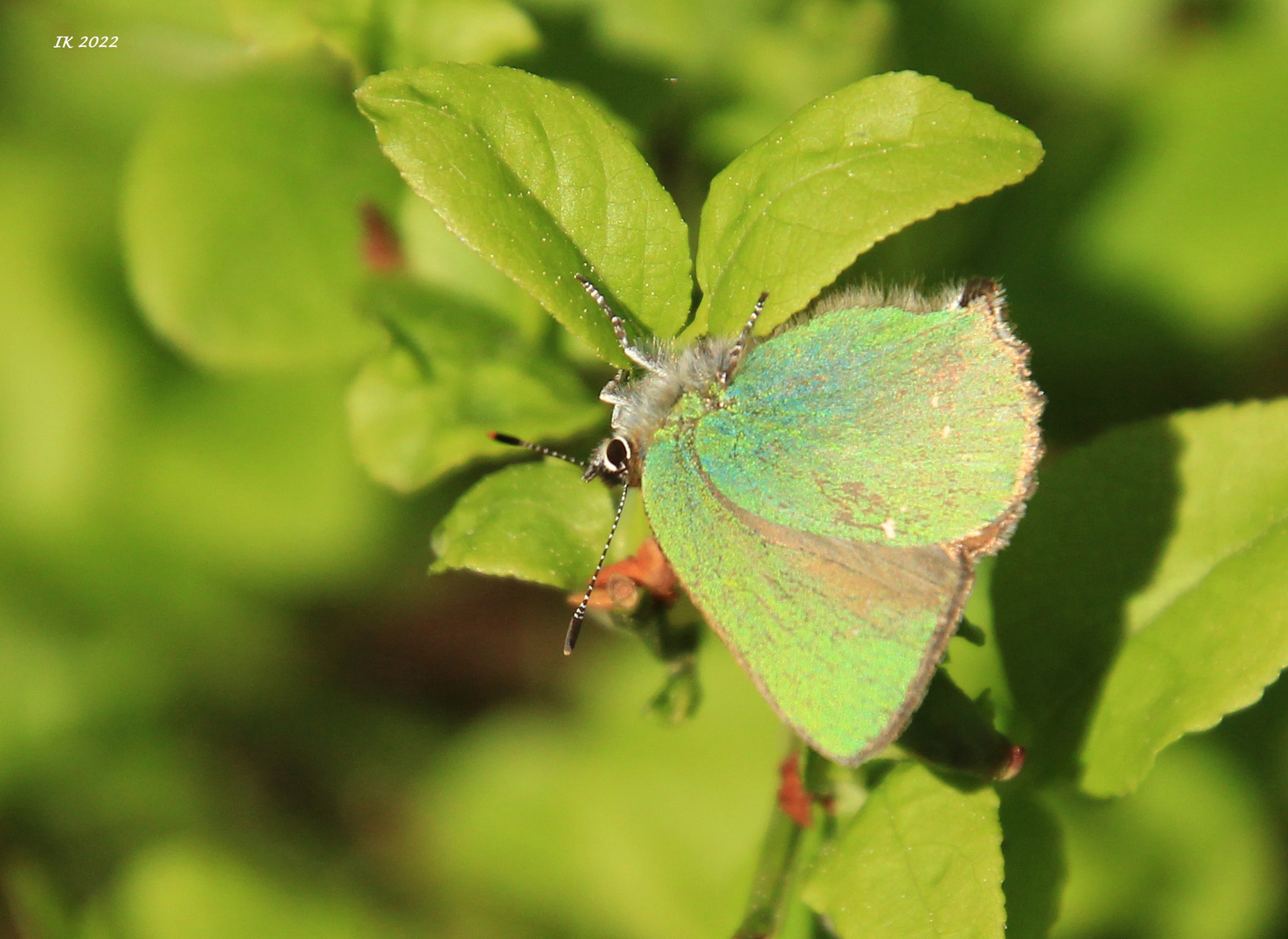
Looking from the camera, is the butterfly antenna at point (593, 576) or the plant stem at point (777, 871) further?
the plant stem at point (777, 871)

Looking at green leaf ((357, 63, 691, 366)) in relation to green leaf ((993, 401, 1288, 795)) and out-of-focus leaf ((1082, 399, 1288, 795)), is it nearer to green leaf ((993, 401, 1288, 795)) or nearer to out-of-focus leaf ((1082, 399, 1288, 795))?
green leaf ((993, 401, 1288, 795))

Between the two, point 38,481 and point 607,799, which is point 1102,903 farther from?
point 38,481

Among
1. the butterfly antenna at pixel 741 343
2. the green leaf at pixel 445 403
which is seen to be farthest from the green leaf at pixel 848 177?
the green leaf at pixel 445 403

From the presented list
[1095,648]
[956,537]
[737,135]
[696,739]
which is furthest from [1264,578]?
[696,739]

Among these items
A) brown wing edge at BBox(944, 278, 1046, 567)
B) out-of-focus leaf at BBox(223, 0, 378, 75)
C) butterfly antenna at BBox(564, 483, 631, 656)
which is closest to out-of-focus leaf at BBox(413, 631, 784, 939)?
butterfly antenna at BBox(564, 483, 631, 656)

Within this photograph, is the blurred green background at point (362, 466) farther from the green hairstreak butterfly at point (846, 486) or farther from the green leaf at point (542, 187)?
the green leaf at point (542, 187)

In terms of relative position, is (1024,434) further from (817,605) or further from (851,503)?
(817,605)
